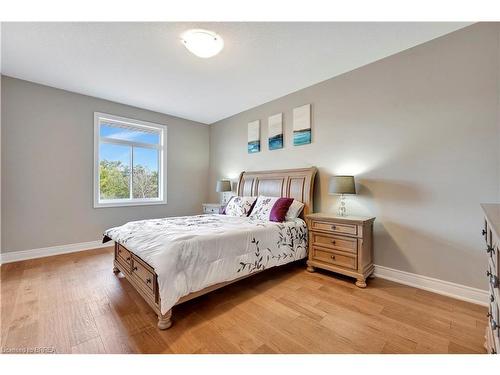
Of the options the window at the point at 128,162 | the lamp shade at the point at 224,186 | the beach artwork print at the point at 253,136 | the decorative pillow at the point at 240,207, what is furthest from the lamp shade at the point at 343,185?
the window at the point at 128,162

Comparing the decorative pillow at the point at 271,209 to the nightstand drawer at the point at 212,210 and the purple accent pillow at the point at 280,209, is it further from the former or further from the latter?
the nightstand drawer at the point at 212,210

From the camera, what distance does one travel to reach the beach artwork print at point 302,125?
10.4 ft

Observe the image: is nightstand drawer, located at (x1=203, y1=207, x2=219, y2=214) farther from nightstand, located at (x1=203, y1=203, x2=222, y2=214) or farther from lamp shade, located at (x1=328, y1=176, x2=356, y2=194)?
lamp shade, located at (x1=328, y1=176, x2=356, y2=194)

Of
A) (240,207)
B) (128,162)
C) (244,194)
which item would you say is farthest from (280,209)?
(128,162)

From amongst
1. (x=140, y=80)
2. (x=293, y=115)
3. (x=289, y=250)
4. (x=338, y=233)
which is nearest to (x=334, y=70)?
(x=293, y=115)

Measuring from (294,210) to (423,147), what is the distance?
1615 millimetres

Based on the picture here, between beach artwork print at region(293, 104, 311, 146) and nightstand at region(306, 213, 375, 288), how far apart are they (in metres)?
1.27

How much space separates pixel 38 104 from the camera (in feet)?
10.3

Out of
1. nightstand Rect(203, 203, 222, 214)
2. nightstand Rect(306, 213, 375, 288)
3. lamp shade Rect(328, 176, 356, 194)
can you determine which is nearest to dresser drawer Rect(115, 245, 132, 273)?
nightstand Rect(203, 203, 222, 214)

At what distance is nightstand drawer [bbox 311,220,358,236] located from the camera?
2.32m

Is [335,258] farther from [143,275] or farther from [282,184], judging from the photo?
[143,275]

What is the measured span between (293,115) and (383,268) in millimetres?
2473

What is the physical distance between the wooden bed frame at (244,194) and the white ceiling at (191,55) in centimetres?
139
